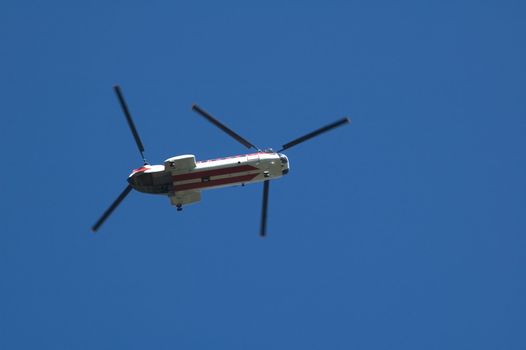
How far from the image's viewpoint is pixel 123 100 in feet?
164

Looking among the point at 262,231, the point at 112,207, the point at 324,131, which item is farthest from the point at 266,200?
the point at 112,207

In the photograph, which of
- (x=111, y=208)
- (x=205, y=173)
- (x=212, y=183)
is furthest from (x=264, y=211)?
(x=111, y=208)

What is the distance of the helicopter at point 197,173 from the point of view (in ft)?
166

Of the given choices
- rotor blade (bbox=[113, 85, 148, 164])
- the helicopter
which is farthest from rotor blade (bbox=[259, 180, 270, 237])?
rotor blade (bbox=[113, 85, 148, 164])

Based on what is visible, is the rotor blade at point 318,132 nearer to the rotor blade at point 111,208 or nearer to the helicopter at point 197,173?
the helicopter at point 197,173

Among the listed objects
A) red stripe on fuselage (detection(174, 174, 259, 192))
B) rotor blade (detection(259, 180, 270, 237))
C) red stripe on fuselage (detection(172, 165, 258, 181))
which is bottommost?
rotor blade (detection(259, 180, 270, 237))

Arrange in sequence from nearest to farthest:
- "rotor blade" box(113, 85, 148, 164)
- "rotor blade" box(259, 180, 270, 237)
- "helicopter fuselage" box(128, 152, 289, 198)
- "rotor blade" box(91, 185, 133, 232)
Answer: "rotor blade" box(113, 85, 148, 164) → "helicopter fuselage" box(128, 152, 289, 198) → "rotor blade" box(91, 185, 133, 232) → "rotor blade" box(259, 180, 270, 237)

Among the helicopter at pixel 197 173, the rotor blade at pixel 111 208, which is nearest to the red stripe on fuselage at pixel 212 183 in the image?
the helicopter at pixel 197 173

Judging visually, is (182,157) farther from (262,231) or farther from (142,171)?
(262,231)

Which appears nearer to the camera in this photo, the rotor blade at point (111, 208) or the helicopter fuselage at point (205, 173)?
the helicopter fuselage at point (205, 173)

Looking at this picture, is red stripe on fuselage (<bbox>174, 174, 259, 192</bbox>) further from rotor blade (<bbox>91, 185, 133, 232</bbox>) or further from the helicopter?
rotor blade (<bbox>91, 185, 133, 232</bbox>)

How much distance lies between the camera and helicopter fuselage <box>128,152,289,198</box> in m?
50.5

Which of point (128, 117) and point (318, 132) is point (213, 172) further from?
point (318, 132)

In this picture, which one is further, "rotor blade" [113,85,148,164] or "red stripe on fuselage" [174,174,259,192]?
"red stripe on fuselage" [174,174,259,192]
